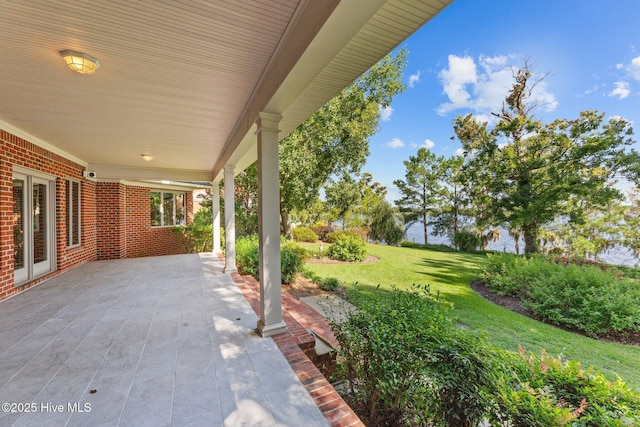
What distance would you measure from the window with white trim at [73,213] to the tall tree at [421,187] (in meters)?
18.2

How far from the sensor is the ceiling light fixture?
2.20 meters

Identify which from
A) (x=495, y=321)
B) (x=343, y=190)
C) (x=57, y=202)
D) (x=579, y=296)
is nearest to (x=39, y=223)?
(x=57, y=202)

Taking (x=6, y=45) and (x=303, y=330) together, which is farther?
(x=303, y=330)

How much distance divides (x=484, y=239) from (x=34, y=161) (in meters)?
19.2

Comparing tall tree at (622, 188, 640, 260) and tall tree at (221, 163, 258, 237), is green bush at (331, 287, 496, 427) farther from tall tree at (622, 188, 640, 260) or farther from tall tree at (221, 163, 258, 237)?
tall tree at (622, 188, 640, 260)

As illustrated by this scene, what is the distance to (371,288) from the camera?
7047 millimetres

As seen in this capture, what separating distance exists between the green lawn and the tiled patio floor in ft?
8.91

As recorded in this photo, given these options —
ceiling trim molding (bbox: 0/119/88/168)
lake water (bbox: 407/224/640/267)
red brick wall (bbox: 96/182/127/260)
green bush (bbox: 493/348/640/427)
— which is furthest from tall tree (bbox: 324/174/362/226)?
green bush (bbox: 493/348/640/427)

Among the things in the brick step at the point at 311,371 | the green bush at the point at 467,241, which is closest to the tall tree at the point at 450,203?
the green bush at the point at 467,241

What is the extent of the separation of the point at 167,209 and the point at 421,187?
16393mm

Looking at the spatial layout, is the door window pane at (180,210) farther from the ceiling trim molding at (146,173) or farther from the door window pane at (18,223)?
the door window pane at (18,223)

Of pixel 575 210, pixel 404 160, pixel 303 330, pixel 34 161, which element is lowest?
pixel 303 330

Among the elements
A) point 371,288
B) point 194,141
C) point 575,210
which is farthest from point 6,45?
point 575,210

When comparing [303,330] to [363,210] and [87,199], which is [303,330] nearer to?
[87,199]
